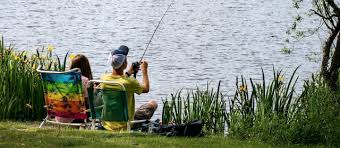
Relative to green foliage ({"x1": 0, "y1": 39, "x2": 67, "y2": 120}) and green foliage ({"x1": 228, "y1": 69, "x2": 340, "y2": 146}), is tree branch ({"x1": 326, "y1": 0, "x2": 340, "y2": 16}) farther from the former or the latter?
green foliage ({"x1": 0, "y1": 39, "x2": 67, "y2": 120})

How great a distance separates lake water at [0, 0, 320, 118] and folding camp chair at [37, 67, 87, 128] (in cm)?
405

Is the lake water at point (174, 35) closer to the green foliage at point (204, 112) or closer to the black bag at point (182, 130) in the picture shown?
the green foliage at point (204, 112)

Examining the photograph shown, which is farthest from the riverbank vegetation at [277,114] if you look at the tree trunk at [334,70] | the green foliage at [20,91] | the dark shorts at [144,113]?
the green foliage at [20,91]

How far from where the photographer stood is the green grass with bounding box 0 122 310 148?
689 cm

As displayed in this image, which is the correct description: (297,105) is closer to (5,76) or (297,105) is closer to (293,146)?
(293,146)

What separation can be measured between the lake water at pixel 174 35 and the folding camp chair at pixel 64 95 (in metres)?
4.05

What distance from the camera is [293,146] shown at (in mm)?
7570

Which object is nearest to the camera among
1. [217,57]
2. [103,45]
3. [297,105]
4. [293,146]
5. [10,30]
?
[293,146]

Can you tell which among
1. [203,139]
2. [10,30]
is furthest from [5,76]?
[10,30]

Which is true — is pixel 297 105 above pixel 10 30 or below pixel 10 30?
below

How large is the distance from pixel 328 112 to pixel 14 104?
3.93 m

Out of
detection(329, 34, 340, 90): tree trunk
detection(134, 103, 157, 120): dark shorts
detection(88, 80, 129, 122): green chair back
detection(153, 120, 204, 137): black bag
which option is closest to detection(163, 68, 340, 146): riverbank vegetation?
detection(329, 34, 340, 90): tree trunk

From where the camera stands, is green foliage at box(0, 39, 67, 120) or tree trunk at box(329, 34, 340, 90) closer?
tree trunk at box(329, 34, 340, 90)

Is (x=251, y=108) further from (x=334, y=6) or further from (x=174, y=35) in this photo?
(x=174, y=35)
